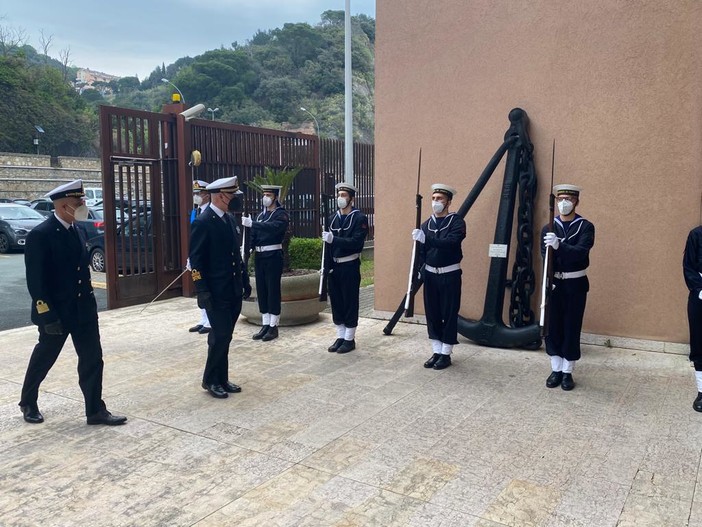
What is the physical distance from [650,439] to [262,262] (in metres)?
4.72

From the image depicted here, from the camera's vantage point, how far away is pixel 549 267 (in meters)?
5.38

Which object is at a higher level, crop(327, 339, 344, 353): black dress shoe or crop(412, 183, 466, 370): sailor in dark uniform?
crop(412, 183, 466, 370): sailor in dark uniform

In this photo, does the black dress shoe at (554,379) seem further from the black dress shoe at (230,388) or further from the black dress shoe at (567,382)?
the black dress shoe at (230,388)

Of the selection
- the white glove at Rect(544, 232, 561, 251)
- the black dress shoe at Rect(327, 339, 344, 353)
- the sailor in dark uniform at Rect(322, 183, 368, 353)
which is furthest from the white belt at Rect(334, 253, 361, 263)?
the white glove at Rect(544, 232, 561, 251)

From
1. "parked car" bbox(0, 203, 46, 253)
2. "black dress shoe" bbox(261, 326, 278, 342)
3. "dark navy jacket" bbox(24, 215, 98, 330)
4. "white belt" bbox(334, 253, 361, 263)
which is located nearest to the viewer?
"dark navy jacket" bbox(24, 215, 98, 330)

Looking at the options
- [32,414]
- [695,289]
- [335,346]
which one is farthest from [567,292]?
[32,414]

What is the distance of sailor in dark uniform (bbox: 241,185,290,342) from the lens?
24.7 ft

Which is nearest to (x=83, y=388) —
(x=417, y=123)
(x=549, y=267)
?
(x=549, y=267)

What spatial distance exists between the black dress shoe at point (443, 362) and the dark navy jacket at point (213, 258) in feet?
6.97

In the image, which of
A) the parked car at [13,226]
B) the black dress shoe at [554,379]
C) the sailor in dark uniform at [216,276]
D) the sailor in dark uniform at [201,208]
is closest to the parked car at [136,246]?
the sailor in dark uniform at [201,208]

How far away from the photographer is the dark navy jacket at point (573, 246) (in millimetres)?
5410

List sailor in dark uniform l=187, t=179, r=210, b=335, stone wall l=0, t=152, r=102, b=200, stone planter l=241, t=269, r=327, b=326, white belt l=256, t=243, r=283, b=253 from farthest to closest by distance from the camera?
stone wall l=0, t=152, r=102, b=200 < stone planter l=241, t=269, r=327, b=326 < sailor in dark uniform l=187, t=179, r=210, b=335 < white belt l=256, t=243, r=283, b=253

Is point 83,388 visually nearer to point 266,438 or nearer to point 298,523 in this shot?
point 266,438

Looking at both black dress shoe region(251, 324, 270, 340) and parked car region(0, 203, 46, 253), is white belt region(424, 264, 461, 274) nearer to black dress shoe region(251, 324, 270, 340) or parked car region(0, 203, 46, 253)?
black dress shoe region(251, 324, 270, 340)
